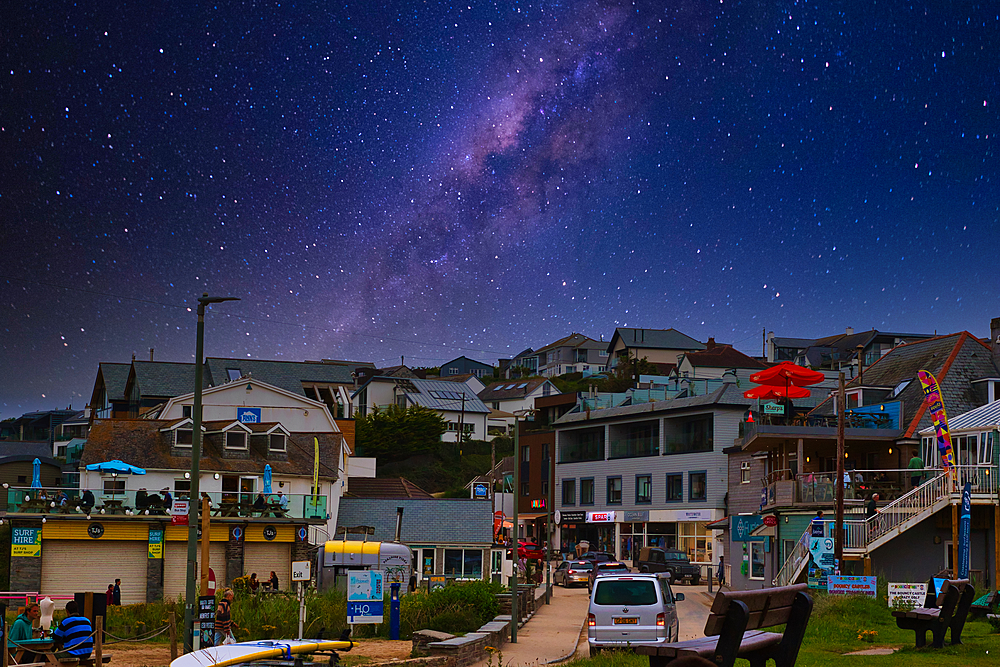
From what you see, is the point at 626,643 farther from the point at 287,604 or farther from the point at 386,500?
the point at 386,500

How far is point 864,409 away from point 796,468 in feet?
15.3

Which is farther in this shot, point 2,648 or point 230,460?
point 230,460

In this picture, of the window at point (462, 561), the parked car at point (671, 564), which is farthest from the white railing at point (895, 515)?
the window at point (462, 561)

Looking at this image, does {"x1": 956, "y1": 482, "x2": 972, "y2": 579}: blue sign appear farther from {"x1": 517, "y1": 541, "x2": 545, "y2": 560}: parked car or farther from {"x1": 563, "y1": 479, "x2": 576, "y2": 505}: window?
{"x1": 563, "y1": 479, "x2": 576, "y2": 505}: window

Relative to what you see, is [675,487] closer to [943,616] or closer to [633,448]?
[633,448]

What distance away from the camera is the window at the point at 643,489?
66.4 meters

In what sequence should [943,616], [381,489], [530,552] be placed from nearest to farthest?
[943,616]
[530,552]
[381,489]

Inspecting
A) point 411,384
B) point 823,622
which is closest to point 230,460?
point 823,622

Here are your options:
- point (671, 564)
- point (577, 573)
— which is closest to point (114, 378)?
point (577, 573)

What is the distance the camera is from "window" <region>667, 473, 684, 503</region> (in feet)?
209

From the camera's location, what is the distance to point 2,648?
48.8ft

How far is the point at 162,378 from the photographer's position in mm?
74688

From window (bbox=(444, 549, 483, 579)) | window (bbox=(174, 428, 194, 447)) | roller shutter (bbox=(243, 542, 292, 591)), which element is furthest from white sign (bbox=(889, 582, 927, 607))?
window (bbox=(174, 428, 194, 447))

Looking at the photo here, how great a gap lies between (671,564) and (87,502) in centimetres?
2584
